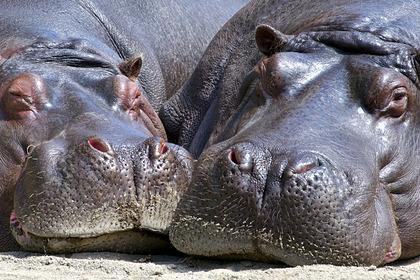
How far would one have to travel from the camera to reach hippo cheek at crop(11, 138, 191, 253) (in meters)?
5.15

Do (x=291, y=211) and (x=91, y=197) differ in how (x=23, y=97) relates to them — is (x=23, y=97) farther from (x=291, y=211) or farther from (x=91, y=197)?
(x=291, y=211)

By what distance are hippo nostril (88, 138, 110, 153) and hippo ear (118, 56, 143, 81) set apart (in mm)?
1289

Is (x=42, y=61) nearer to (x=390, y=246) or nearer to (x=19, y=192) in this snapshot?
(x=19, y=192)

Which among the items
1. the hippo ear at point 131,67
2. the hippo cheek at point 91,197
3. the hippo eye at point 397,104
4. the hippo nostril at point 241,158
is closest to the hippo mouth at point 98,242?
the hippo cheek at point 91,197

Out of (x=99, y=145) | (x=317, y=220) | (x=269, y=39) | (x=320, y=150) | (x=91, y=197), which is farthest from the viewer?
(x=269, y=39)

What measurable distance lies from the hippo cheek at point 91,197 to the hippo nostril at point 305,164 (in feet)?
2.57

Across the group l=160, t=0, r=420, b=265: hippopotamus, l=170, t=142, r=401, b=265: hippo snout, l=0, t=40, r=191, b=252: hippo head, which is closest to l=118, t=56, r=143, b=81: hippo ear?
l=160, t=0, r=420, b=265: hippopotamus

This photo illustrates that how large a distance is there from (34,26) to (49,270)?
2.20m

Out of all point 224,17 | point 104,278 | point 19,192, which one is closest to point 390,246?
point 104,278

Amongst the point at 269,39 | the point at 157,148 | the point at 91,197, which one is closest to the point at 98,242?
the point at 91,197

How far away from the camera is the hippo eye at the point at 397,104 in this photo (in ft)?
17.6

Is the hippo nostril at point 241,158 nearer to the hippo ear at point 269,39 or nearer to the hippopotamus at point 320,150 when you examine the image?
the hippopotamus at point 320,150

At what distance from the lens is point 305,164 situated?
4.76m

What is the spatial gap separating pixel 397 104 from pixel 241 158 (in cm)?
90
